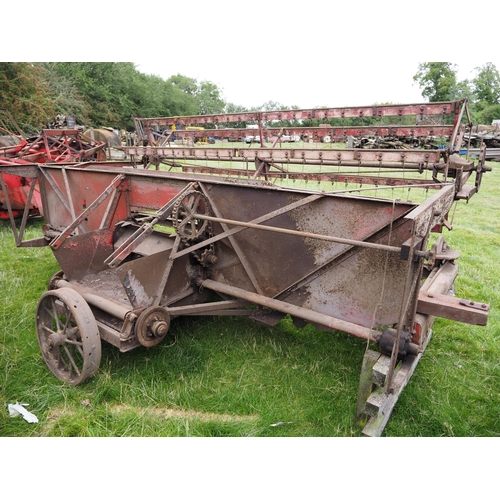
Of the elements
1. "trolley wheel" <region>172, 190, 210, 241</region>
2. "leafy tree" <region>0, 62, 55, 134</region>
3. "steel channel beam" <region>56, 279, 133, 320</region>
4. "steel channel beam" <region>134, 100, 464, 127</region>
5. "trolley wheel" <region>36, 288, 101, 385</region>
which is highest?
"leafy tree" <region>0, 62, 55, 134</region>

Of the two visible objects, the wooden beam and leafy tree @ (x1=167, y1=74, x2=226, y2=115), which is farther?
leafy tree @ (x1=167, y1=74, x2=226, y2=115)

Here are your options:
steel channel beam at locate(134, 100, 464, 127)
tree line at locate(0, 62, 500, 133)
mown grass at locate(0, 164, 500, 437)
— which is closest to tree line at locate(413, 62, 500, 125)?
tree line at locate(0, 62, 500, 133)

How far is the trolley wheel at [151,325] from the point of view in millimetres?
3107

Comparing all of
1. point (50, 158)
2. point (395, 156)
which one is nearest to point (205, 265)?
point (395, 156)

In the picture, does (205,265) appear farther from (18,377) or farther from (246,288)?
(18,377)

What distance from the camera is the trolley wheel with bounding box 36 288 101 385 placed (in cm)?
309

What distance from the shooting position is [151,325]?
3.19 meters

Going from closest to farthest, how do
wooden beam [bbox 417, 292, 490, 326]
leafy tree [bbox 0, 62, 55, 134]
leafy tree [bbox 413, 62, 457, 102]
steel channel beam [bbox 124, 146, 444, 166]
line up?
wooden beam [bbox 417, 292, 490, 326], steel channel beam [bbox 124, 146, 444, 166], leafy tree [bbox 0, 62, 55, 134], leafy tree [bbox 413, 62, 457, 102]

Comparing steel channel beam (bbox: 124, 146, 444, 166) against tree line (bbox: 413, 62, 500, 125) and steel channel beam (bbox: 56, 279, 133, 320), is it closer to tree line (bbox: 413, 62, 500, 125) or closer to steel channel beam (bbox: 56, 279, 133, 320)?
steel channel beam (bbox: 56, 279, 133, 320)

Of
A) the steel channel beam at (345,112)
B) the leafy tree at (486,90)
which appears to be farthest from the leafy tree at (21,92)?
the leafy tree at (486,90)

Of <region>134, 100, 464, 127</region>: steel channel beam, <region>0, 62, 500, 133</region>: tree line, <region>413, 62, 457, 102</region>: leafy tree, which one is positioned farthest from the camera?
<region>413, 62, 457, 102</region>: leafy tree

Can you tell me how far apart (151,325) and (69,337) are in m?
0.78

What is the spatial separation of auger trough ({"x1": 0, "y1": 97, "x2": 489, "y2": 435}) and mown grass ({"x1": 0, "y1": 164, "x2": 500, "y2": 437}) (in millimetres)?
260

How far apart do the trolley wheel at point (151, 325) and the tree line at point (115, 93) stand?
19.2 ft
